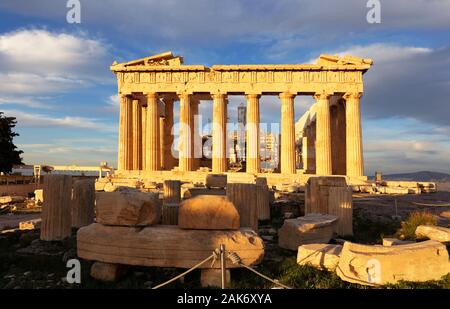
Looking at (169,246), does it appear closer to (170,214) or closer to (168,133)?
(170,214)

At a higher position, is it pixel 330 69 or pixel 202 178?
pixel 330 69

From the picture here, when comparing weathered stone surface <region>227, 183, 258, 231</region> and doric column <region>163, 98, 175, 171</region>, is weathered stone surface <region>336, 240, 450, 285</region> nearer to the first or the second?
weathered stone surface <region>227, 183, 258, 231</region>

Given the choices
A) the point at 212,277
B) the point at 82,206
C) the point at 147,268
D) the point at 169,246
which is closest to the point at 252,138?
the point at 82,206

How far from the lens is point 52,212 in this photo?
10398 millimetres

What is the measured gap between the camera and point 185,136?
2972cm

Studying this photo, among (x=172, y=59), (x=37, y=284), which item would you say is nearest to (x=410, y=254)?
(x=37, y=284)

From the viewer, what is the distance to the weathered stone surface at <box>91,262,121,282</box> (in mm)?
6781

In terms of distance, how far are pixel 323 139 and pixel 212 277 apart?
938 inches

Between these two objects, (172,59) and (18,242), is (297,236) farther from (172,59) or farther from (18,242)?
(172,59)

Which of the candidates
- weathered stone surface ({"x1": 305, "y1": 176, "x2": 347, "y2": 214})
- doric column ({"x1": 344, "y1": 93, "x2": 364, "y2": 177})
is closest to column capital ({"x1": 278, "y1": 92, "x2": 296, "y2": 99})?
doric column ({"x1": 344, "y1": 93, "x2": 364, "y2": 177})

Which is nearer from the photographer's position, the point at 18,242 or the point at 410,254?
the point at 410,254

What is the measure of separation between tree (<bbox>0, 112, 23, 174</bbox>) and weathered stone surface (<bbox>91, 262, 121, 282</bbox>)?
31666mm
